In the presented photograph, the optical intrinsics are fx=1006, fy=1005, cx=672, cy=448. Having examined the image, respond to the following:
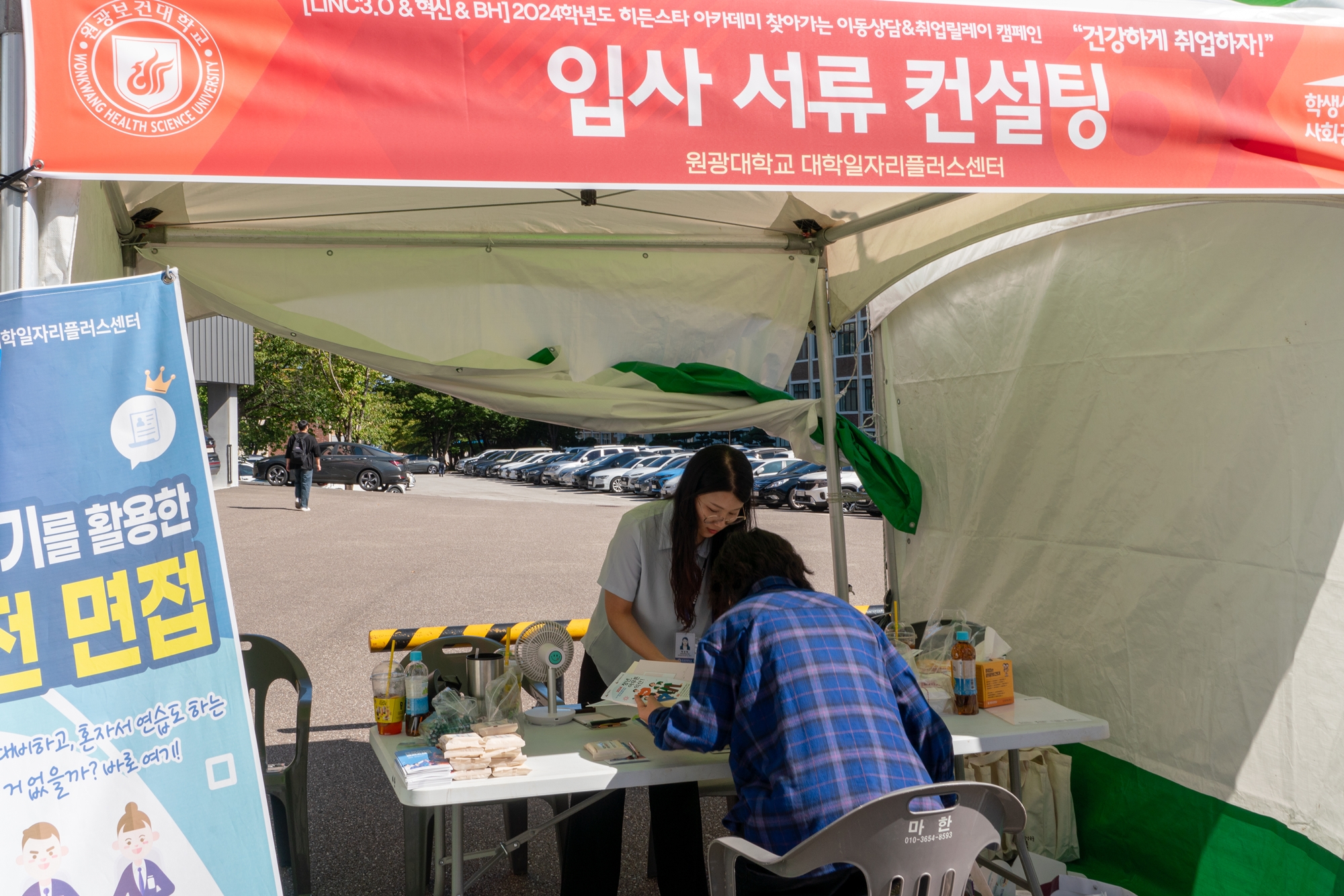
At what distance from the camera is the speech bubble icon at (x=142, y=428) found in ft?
6.03

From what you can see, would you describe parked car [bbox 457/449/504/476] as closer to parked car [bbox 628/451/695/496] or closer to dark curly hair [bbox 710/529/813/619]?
parked car [bbox 628/451/695/496]

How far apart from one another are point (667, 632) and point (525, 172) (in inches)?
71.0

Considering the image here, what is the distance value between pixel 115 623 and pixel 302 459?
17.3 meters

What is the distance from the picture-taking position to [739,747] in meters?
2.32

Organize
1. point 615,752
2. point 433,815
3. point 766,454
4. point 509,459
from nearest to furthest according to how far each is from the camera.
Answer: point 615,752
point 433,815
point 766,454
point 509,459

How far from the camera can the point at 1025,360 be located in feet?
13.1

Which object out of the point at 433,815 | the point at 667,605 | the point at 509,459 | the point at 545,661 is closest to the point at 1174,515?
the point at 667,605

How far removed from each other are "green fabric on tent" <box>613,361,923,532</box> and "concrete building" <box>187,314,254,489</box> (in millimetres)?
23614

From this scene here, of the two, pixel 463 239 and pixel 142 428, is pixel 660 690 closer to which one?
pixel 142 428

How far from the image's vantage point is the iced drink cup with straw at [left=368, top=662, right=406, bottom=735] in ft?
9.61

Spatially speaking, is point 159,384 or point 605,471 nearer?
point 159,384

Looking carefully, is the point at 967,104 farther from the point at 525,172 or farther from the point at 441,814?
the point at 441,814

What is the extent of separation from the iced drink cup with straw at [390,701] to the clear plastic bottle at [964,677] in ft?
5.51

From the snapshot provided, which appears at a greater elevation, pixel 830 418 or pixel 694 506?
pixel 830 418
